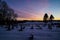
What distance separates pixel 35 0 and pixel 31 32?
0.57 m

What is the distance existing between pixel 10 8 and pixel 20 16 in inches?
9.0

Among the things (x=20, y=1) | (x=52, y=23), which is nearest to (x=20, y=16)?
(x=20, y=1)

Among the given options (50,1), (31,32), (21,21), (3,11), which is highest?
(50,1)

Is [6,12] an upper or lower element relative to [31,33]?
upper

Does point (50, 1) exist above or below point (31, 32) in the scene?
above

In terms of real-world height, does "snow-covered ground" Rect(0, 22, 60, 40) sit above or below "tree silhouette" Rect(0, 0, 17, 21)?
below

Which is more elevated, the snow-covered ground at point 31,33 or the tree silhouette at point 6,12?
the tree silhouette at point 6,12

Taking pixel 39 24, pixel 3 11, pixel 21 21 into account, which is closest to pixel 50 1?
pixel 39 24

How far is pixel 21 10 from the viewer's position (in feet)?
9.02

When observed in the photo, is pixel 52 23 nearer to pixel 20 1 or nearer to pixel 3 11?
pixel 20 1

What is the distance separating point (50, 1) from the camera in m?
2.76

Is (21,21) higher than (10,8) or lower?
lower

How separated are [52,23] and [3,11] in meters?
0.90

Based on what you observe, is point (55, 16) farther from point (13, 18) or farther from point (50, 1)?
point (13, 18)
